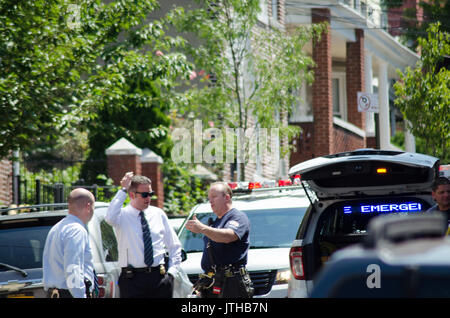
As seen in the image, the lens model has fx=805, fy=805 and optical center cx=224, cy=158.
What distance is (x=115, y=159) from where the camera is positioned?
18.5m

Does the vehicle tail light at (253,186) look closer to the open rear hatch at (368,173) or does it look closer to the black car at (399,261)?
the open rear hatch at (368,173)

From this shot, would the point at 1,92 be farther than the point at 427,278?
Yes

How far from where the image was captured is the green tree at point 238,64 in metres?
16.9

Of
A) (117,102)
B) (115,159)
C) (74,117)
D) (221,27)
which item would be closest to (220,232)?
(74,117)

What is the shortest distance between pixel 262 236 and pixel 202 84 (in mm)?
13829

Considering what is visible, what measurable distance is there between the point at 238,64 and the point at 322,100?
9.58 metres

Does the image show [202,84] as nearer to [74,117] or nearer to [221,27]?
[221,27]

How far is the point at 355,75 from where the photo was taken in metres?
29.6

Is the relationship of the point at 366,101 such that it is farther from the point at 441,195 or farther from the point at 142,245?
the point at 142,245

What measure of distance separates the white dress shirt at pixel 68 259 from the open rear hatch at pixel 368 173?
6.40 ft

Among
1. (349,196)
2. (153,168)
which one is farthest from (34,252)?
(153,168)

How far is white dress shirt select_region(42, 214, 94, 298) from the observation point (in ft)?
20.8

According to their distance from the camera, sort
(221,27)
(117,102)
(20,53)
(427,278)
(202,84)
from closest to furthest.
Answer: (427,278), (20,53), (117,102), (221,27), (202,84)

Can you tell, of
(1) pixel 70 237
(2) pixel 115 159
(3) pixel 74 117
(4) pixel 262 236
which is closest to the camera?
(1) pixel 70 237
